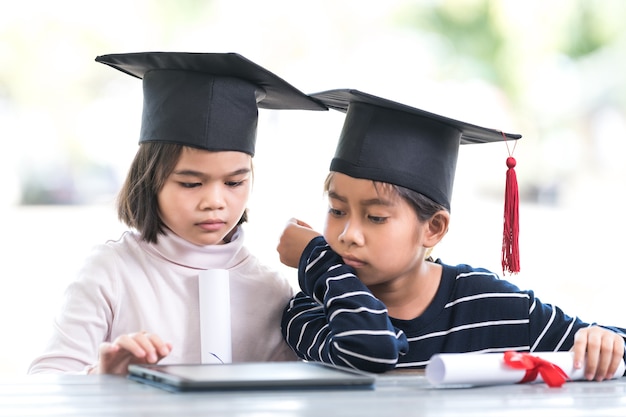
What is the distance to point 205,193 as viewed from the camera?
1437mm

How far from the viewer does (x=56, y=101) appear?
236 inches

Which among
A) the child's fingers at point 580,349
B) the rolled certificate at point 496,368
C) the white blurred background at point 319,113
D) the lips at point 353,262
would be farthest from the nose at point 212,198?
the white blurred background at point 319,113

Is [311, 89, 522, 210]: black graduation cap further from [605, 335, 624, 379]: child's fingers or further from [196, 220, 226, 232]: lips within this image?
[605, 335, 624, 379]: child's fingers

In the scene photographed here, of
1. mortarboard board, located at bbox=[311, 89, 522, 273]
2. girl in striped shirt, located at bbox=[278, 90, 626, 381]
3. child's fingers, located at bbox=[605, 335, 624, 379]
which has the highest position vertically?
mortarboard board, located at bbox=[311, 89, 522, 273]

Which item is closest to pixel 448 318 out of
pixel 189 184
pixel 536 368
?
pixel 536 368

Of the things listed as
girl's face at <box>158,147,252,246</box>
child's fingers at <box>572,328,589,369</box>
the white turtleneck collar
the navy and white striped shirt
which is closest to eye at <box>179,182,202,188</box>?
girl's face at <box>158,147,252,246</box>

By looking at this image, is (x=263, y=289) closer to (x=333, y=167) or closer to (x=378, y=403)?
(x=333, y=167)

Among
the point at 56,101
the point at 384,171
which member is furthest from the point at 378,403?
the point at 56,101

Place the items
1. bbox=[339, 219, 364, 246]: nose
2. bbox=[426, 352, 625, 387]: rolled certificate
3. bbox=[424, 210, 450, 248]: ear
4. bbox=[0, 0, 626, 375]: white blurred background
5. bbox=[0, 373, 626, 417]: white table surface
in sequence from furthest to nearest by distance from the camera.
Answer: bbox=[0, 0, 626, 375]: white blurred background < bbox=[424, 210, 450, 248]: ear < bbox=[339, 219, 364, 246]: nose < bbox=[426, 352, 625, 387]: rolled certificate < bbox=[0, 373, 626, 417]: white table surface

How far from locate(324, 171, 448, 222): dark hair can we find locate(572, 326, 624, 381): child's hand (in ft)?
1.06

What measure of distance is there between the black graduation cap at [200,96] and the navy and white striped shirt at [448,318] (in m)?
0.24

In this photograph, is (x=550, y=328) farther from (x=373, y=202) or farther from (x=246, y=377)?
(x=246, y=377)

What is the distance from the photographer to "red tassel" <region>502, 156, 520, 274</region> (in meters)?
1.53

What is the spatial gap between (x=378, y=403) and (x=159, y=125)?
0.71 metres
